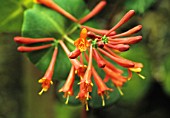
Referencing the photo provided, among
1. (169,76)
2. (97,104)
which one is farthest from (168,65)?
(97,104)

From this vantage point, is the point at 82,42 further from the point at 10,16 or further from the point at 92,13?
the point at 10,16

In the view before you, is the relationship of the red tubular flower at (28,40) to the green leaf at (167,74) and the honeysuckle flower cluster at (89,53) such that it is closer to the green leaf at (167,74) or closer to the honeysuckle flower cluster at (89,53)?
the honeysuckle flower cluster at (89,53)

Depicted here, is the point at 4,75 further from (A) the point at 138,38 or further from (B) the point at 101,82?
(A) the point at 138,38

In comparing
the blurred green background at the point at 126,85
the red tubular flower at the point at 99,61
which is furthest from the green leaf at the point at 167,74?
the red tubular flower at the point at 99,61

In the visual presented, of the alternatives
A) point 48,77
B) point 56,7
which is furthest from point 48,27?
A: point 48,77

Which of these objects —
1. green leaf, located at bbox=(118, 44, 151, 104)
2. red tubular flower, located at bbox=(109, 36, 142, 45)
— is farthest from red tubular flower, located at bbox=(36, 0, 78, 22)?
green leaf, located at bbox=(118, 44, 151, 104)

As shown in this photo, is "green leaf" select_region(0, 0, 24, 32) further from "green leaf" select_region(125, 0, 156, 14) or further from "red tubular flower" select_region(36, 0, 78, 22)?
"green leaf" select_region(125, 0, 156, 14)
